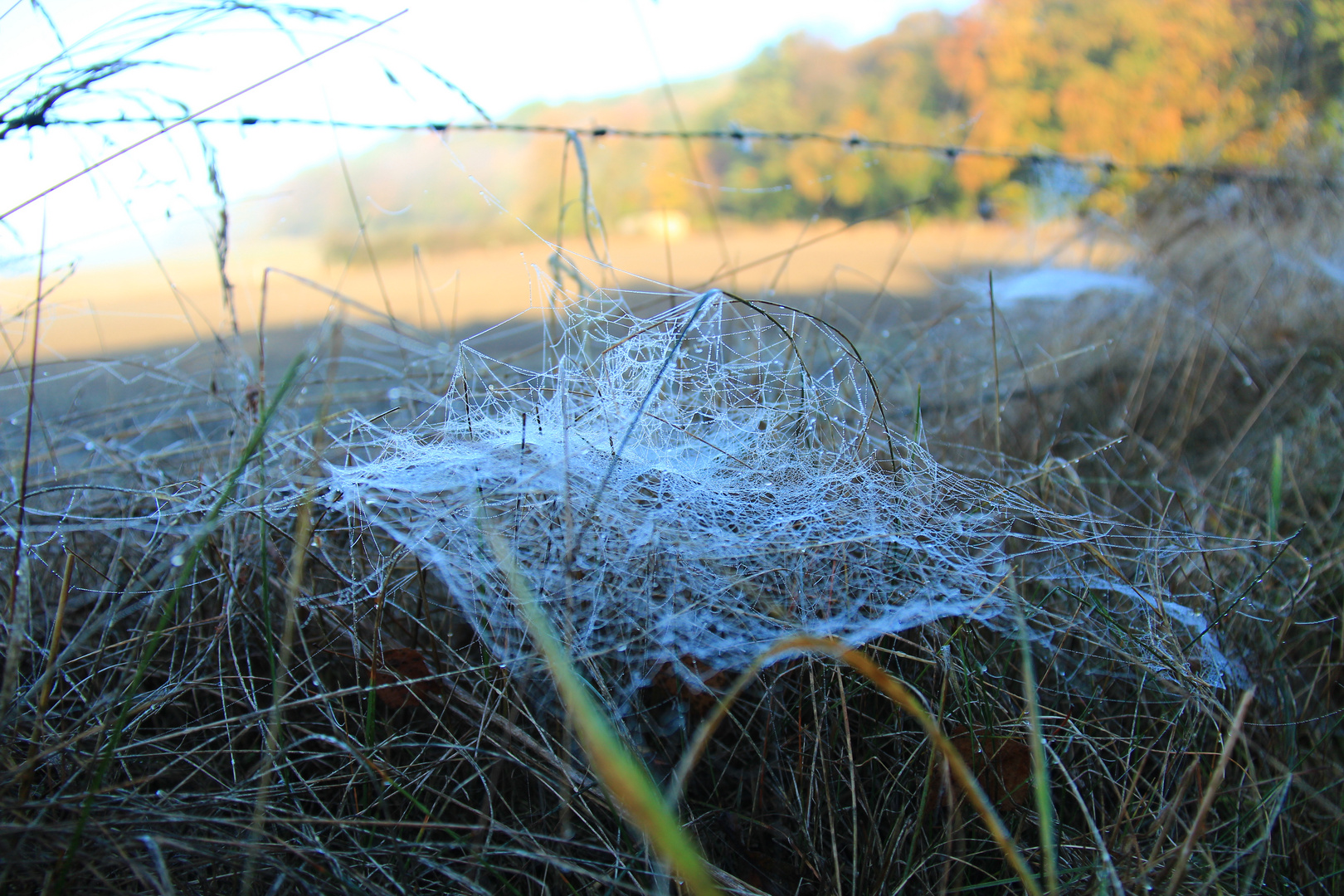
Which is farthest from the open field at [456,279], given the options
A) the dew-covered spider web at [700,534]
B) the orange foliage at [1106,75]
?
the orange foliage at [1106,75]

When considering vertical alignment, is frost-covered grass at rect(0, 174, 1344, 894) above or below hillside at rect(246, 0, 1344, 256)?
below

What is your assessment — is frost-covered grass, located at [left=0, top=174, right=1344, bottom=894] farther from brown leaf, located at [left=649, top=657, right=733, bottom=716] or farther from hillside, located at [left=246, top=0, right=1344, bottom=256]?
hillside, located at [left=246, top=0, right=1344, bottom=256]

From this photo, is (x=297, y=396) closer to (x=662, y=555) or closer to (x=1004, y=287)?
(x=662, y=555)

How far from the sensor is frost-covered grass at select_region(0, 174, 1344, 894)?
83 centimetres

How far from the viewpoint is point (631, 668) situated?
1.02m

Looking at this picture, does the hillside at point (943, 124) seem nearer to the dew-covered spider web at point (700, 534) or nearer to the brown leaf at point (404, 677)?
the dew-covered spider web at point (700, 534)

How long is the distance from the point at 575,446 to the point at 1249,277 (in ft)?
11.1

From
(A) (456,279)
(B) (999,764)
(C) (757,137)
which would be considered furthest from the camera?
(C) (757,137)

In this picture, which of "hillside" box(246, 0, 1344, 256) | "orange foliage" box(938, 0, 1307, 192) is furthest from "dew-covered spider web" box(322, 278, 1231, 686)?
"orange foliage" box(938, 0, 1307, 192)

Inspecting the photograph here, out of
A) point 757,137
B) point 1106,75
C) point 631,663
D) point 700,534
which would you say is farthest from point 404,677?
point 1106,75

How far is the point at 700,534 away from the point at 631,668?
219mm

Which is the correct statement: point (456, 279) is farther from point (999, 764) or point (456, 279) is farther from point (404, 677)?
point (999, 764)

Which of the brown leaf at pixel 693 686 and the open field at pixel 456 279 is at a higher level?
the open field at pixel 456 279

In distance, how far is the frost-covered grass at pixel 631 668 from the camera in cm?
83
